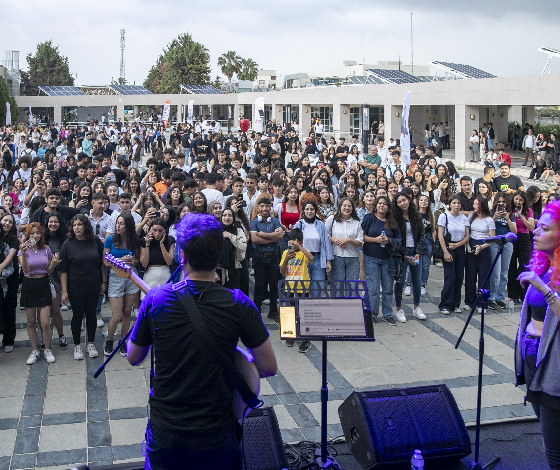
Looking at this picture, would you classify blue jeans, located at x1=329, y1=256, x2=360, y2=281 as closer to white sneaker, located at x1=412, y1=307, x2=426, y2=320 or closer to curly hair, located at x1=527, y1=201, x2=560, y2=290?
white sneaker, located at x1=412, y1=307, x2=426, y2=320

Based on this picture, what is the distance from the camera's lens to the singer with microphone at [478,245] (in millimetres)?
9133

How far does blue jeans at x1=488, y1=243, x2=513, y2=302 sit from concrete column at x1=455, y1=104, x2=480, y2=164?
59.3 feet

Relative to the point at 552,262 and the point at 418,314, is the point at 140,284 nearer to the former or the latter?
the point at 552,262

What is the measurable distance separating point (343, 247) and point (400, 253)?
769mm

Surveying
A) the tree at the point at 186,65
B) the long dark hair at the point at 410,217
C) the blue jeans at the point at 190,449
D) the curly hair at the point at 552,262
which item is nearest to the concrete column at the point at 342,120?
the long dark hair at the point at 410,217

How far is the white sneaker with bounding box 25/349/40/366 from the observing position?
7250mm

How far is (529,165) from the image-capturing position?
2517 centimetres

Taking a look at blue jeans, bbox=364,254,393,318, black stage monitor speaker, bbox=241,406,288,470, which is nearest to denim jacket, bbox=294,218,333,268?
blue jeans, bbox=364,254,393,318

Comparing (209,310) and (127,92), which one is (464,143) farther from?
(127,92)

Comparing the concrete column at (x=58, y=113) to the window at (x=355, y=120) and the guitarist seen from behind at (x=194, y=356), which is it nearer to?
the window at (x=355, y=120)

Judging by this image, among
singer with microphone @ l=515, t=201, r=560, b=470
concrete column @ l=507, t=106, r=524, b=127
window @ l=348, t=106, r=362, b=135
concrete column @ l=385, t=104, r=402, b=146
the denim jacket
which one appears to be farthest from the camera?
window @ l=348, t=106, r=362, b=135

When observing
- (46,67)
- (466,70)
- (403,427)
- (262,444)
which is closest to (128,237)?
(262,444)

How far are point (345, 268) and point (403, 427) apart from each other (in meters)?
4.06

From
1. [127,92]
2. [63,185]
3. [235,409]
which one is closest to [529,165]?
[63,185]
